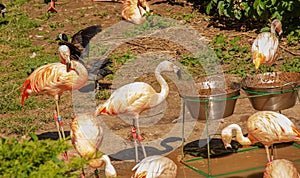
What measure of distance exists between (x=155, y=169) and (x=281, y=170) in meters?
1.19

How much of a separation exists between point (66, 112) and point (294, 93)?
3.61m

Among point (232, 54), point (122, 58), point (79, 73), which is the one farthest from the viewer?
point (122, 58)

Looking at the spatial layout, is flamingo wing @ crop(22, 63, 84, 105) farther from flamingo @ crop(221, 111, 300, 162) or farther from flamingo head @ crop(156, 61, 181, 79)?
flamingo @ crop(221, 111, 300, 162)

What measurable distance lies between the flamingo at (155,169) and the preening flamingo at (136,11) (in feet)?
23.7

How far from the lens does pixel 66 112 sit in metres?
9.49

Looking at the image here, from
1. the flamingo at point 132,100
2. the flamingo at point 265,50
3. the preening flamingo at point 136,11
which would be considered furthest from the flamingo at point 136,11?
the flamingo at point 132,100

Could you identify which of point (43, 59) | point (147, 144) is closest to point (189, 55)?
point (43, 59)

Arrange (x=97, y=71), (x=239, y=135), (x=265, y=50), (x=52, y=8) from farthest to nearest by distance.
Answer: (x=52, y=8) < (x=97, y=71) < (x=265, y=50) < (x=239, y=135)

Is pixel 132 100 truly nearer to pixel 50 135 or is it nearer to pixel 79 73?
pixel 79 73

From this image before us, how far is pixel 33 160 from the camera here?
442 centimetres

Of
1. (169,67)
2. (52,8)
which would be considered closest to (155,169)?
(169,67)

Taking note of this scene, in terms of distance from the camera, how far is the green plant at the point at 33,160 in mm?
4180

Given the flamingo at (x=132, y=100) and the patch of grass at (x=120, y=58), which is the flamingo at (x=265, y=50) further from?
the patch of grass at (x=120, y=58)

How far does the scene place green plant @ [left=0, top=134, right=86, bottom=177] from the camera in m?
4.18
